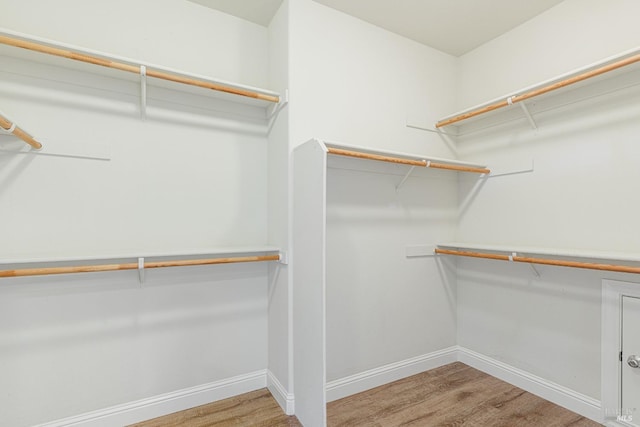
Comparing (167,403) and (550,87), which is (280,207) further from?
(550,87)

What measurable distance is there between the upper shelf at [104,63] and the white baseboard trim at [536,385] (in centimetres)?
258

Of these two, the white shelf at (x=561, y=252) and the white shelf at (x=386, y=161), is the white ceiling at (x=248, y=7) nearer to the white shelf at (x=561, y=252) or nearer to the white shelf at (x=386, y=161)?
the white shelf at (x=386, y=161)

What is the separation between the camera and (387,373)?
7.70ft

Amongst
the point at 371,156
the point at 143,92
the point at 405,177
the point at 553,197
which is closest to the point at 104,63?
the point at 143,92

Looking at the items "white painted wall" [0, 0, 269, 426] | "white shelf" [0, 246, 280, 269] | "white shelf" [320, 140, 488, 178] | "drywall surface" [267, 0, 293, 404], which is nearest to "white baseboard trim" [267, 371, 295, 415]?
"drywall surface" [267, 0, 293, 404]

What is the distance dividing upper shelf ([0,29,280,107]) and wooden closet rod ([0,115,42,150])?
1.34 ft

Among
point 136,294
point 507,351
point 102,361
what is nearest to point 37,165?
point 136,294

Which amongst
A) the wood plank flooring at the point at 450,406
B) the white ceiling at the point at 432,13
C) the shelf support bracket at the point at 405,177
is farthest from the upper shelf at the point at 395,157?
the wood plank flooring at the point at 450,406

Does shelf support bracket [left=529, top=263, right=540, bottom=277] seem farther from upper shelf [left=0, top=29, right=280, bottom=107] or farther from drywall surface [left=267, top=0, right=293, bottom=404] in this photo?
upper shelf [left=0, top=29, right=280, bottom=107]

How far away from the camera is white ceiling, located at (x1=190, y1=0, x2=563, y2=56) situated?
2.11 metres

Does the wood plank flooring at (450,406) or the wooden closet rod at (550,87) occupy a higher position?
the wooden closet rod at (550,87)

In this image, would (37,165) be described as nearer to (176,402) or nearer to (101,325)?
(101,325)

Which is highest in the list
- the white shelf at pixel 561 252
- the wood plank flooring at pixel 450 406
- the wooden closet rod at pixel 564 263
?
the white shelf at pixel 561 252

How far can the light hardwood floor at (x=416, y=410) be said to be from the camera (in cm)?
187
